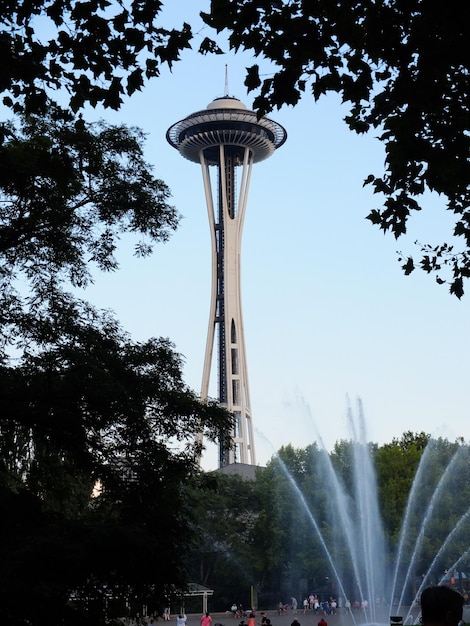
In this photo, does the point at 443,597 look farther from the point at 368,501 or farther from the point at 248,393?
the point at 248,393

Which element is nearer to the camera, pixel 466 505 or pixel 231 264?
pixel 466 505

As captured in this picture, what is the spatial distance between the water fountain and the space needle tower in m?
23.0

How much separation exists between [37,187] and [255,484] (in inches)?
2087

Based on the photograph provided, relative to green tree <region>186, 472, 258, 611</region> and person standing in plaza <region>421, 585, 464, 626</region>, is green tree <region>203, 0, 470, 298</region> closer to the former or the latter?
person standing in plaza <region>421, 585, 464, 626</region>

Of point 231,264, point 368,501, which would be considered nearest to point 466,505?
point 368,501

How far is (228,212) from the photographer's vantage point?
8850 centimetres

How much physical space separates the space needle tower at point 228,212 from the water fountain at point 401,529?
23.0 meters

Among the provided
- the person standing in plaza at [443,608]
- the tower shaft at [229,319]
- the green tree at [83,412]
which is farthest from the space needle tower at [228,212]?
the person standing in plaza at [443,608]

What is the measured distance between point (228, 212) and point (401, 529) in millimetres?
39924

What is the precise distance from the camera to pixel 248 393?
279ft

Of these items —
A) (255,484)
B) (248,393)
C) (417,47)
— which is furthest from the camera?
(248,393)

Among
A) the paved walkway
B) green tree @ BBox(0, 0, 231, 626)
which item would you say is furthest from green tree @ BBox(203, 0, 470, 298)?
the paved walkway

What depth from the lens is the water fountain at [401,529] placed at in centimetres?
5695

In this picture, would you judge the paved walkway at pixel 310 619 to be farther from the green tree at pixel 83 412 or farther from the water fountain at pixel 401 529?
the green tree at pixel 83 412
